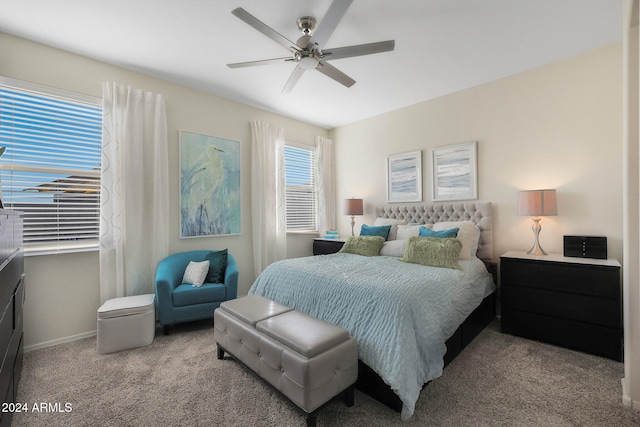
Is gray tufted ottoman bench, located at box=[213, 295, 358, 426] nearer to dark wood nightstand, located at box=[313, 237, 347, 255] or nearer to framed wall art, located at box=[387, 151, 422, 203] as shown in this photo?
dark wood nightstand, located at box=[313, 237, 347, 255]

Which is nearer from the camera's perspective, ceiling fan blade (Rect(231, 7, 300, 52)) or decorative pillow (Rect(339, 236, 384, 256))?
ceiling fan blade (Rect(231, 7, 300, 52))

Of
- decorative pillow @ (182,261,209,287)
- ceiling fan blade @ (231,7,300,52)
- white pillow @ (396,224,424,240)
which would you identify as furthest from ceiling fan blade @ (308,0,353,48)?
decorative pillow @ (182,261,209,287)

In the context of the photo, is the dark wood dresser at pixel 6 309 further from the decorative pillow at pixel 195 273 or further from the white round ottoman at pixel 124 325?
the decorative pillow at pixel 195 273

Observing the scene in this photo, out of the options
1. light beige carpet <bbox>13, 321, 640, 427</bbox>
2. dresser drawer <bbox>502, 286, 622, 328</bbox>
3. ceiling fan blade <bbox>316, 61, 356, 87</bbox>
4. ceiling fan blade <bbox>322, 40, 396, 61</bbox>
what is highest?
ceiling fan blade <bbox>316, 61, 356, 87</bbox>

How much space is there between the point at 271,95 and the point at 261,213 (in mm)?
1666

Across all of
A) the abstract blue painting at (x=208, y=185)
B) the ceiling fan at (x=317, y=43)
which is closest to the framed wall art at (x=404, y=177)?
the ceiling fan at (x=317, y=43)

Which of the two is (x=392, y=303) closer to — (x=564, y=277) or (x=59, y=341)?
(x=564, y=277)

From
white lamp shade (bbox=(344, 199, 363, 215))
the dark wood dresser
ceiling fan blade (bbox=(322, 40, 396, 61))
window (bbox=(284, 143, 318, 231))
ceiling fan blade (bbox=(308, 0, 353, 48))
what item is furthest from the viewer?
window (bbox=(284, 143, 318, 231))

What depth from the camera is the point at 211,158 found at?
3764 mm

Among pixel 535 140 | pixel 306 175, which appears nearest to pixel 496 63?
pixel 535 140

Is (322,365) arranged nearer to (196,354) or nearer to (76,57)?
(196,354)

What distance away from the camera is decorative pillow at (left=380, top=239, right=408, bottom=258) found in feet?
10.9

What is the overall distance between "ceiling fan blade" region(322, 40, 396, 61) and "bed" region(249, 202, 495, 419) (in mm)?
1761

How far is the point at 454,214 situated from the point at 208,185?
3.30 metres
